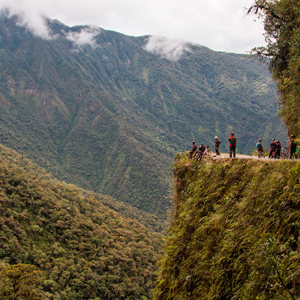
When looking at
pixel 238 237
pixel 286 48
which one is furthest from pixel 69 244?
pixel 238 237

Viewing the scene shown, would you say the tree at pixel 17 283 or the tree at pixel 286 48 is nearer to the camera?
the tree at pixel 286 48

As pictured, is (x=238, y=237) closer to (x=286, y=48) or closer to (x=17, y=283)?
(x=286, y=48)

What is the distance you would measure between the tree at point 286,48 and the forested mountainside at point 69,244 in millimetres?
53330

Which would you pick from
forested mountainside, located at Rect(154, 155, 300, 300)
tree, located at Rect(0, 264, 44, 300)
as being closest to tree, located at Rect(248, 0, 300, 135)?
forested mountainside, located at Rect(154, 155, 300, 300)

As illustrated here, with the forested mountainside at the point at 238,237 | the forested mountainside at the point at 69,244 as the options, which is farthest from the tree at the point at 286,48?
the forested mountainside at the point at 69,244

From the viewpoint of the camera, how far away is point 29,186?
84.1 m

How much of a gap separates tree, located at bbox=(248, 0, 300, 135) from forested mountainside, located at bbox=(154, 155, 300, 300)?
10.3 meters

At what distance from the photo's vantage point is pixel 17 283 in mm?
30062

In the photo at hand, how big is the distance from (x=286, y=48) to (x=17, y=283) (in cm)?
3396

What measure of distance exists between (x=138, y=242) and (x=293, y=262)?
296ft

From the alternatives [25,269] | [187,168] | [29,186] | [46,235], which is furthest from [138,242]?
[187,168]

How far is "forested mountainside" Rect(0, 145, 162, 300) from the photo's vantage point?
208 feet

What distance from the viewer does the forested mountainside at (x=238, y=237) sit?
19.0 ft

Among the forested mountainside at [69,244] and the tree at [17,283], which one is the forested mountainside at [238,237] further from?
the forested mountainside at [69,244]
